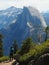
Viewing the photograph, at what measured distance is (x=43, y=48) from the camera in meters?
20.2

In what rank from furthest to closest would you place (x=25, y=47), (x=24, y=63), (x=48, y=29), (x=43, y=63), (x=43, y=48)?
1. (x=48, y=29)
2. (x=25, y=47)
3. (x=24, y=63)
4. (x=43, y=48)
5. (x=43, y=63)

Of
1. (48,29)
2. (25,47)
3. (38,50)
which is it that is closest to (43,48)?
(38,50)

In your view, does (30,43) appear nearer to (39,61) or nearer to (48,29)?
(39,61)

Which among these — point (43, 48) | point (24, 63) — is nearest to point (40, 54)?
point (43, 48)

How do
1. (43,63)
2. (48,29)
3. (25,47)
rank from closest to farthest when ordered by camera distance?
1. (43,63)
2. (25,47)
3. (48,29)

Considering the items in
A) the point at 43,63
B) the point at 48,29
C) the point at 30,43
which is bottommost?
the point at 43,63

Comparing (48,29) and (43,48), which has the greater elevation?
(48,29)

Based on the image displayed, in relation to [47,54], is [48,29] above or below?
above

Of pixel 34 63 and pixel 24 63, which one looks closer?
pixel 34 63

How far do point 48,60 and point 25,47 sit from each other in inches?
335

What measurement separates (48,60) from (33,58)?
2.06 metres

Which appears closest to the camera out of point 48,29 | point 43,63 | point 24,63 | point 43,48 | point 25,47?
point 43,63

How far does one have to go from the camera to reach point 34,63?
63.9ft

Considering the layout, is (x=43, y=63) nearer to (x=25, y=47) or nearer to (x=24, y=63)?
(x=24, y=63)
